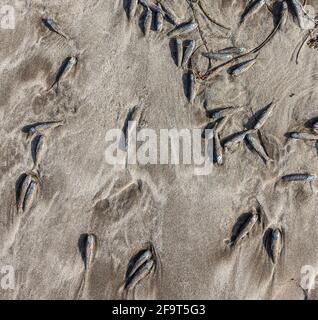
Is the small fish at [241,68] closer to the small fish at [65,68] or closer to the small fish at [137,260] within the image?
the small fish at [65,68]

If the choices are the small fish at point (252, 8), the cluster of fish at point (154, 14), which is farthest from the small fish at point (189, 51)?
the small fish at point (252, 8)

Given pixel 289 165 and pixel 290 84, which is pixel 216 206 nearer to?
pixel 289 165

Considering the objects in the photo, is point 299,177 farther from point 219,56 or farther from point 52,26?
point 52,26

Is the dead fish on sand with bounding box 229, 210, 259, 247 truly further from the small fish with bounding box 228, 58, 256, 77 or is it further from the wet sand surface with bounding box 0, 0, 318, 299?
the small fish with bounding box 228, 58, 256, 77

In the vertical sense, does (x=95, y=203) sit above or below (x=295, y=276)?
above

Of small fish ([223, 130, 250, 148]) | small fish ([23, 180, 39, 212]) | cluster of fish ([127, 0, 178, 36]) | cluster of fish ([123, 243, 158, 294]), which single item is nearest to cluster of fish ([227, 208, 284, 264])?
small fish ([223, 130, 250, 148])
